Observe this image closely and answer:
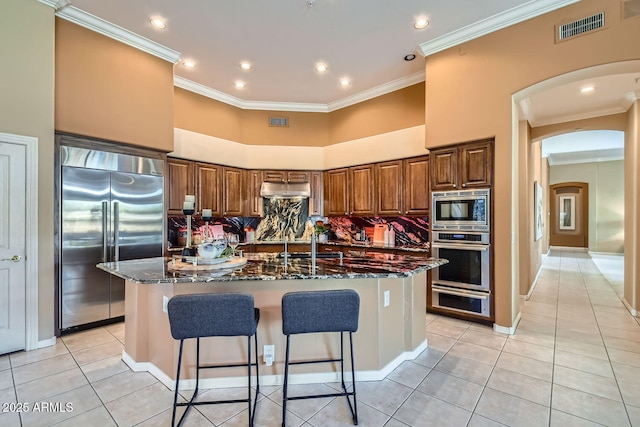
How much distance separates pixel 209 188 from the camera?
498 cm

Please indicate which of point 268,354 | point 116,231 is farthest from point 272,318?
point 116,231

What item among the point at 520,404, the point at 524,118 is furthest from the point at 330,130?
the point at 520,404

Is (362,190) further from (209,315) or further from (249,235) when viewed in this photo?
(209,315)

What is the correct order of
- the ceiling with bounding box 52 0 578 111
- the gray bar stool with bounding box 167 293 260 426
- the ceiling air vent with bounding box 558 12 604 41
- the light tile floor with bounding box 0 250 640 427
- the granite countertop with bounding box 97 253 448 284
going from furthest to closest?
1. the ceiling with bounding box 52 0 578 111
2. the ceiling air vent with bounding box 558 12 604 41
3. the granite countertop with bounding box 97 253 448 284
4. the light tile floor with bounding box 0 250 640 427
5. the gray bar stool with bounding box 167 293 260 426

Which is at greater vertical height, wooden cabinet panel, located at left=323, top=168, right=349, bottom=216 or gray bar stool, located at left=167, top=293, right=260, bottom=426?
wooden cabinet panel, located at left=323, top=168, right=349, bottom=216

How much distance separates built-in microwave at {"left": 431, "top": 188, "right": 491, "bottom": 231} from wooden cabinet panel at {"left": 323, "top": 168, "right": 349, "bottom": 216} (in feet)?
5.84

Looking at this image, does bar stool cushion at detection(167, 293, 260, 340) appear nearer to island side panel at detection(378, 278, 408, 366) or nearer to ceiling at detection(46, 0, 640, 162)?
island side panel at detection(378, 278, 408, 366)

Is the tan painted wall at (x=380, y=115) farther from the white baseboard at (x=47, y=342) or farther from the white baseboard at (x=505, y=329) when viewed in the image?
the white baseboard at (x=47, y=342)

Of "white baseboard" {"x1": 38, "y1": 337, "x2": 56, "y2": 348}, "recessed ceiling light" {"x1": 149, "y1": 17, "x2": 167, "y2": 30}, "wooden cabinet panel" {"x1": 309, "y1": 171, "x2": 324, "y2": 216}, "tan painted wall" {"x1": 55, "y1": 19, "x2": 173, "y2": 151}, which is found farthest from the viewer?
"wooden cabinet panel" {"x1": 309, "y1": 171, "x2": 324, "y2": 216}

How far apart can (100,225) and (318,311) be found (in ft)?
10.3

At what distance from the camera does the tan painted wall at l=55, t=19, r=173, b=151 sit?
329 centimetres

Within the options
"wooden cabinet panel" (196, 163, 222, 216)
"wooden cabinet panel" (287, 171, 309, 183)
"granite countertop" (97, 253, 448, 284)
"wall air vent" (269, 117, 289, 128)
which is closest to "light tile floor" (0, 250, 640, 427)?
"granite countertop" (97, 253, 448, 284)

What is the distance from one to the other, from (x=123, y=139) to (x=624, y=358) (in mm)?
6012

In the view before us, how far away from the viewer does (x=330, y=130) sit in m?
5.94
